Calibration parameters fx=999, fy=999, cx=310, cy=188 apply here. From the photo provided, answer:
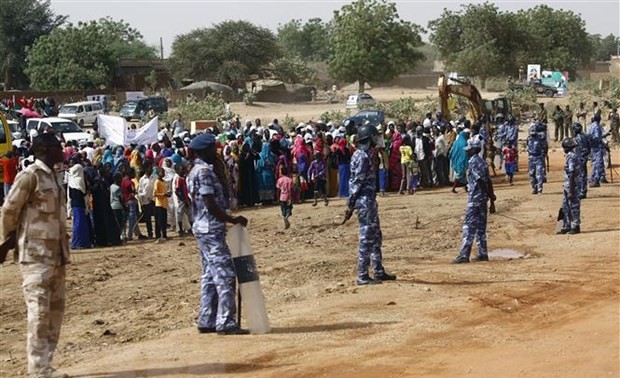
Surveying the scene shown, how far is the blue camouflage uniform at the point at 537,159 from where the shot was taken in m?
21.6

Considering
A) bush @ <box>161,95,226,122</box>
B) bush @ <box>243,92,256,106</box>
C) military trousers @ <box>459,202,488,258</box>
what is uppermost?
bush @ <box>243,92,256,106</box>

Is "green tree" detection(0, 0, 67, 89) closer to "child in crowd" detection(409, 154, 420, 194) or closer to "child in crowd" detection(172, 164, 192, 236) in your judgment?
"child in crowd" detection(409, 154, 420, 194)

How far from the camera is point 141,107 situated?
159 feet

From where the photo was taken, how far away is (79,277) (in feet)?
47.2

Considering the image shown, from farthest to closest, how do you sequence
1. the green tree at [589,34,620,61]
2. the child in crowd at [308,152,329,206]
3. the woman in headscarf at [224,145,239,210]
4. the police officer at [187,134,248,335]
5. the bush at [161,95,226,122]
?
the green tree at [589,34,620,61]
the bush at [161,95,226,122]
the child in crowd at [308,152,329,206]
the woman in headscarf at [224,145,239,210]
the police officer at [187,134,248,335]

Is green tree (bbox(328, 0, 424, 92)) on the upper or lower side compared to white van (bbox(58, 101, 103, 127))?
upper

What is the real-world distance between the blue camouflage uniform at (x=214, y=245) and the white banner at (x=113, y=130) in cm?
1627

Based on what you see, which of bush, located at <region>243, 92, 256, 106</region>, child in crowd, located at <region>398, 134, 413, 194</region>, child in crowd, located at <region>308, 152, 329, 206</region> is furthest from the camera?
bush, located at <region>243, 92, 256, 106</region>

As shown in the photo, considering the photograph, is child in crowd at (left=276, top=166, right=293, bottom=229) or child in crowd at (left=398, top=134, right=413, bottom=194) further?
child in crowd at (left=398, top=134, right=413, bottom=194)

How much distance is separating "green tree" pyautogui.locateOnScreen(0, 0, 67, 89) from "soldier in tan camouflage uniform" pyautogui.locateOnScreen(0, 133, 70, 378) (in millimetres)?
64440

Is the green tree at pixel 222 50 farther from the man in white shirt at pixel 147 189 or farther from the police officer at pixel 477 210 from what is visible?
the police officer at pixel 477 210

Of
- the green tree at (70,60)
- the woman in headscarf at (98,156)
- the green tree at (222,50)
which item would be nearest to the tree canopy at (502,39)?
the green tree at (222,50)

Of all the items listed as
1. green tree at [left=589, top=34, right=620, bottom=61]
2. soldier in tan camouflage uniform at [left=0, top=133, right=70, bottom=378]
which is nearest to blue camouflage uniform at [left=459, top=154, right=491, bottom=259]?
soldier in tan camouflage uniform at [left=0, top=133, right=70, bottom=378]

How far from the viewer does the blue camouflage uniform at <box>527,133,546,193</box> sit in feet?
70.8
